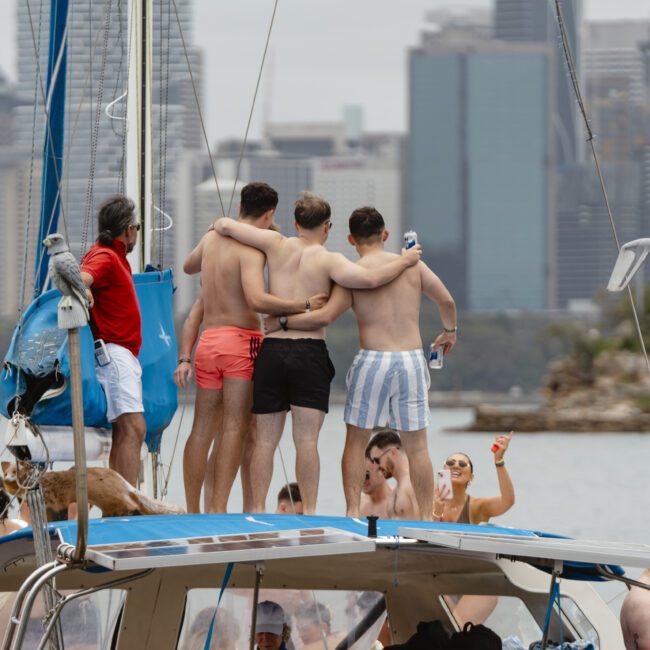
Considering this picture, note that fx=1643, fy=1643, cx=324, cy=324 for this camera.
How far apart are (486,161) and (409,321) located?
181 metres

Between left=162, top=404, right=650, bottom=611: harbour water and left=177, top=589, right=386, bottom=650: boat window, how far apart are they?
142 inches

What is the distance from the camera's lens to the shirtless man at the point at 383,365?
7785 millimetres

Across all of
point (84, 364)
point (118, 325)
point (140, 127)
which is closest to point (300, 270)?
point (118, 325)

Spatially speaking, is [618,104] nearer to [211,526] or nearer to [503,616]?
[503,616]

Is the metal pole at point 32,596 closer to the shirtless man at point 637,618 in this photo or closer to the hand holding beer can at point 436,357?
the shirtless man at point 637,618

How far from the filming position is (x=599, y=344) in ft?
357

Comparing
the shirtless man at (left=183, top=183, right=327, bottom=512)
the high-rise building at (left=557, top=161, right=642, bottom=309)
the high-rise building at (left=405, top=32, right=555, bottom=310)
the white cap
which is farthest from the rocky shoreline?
the white cap

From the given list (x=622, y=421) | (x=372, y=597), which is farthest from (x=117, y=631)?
(x=622, y=421)

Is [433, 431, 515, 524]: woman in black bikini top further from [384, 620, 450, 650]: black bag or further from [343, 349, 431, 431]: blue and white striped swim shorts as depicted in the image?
[384, 620, 450, 650]: black bag

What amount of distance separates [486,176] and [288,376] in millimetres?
177988

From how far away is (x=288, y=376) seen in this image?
7629mm

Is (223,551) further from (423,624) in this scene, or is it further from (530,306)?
(530,306)

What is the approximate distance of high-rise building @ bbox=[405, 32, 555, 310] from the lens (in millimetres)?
169500

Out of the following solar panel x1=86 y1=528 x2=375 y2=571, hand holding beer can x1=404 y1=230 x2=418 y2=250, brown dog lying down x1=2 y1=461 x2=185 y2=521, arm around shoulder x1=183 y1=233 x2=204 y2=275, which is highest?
hand holding beer can x1=404 y1=230 x2=418 y2=250
